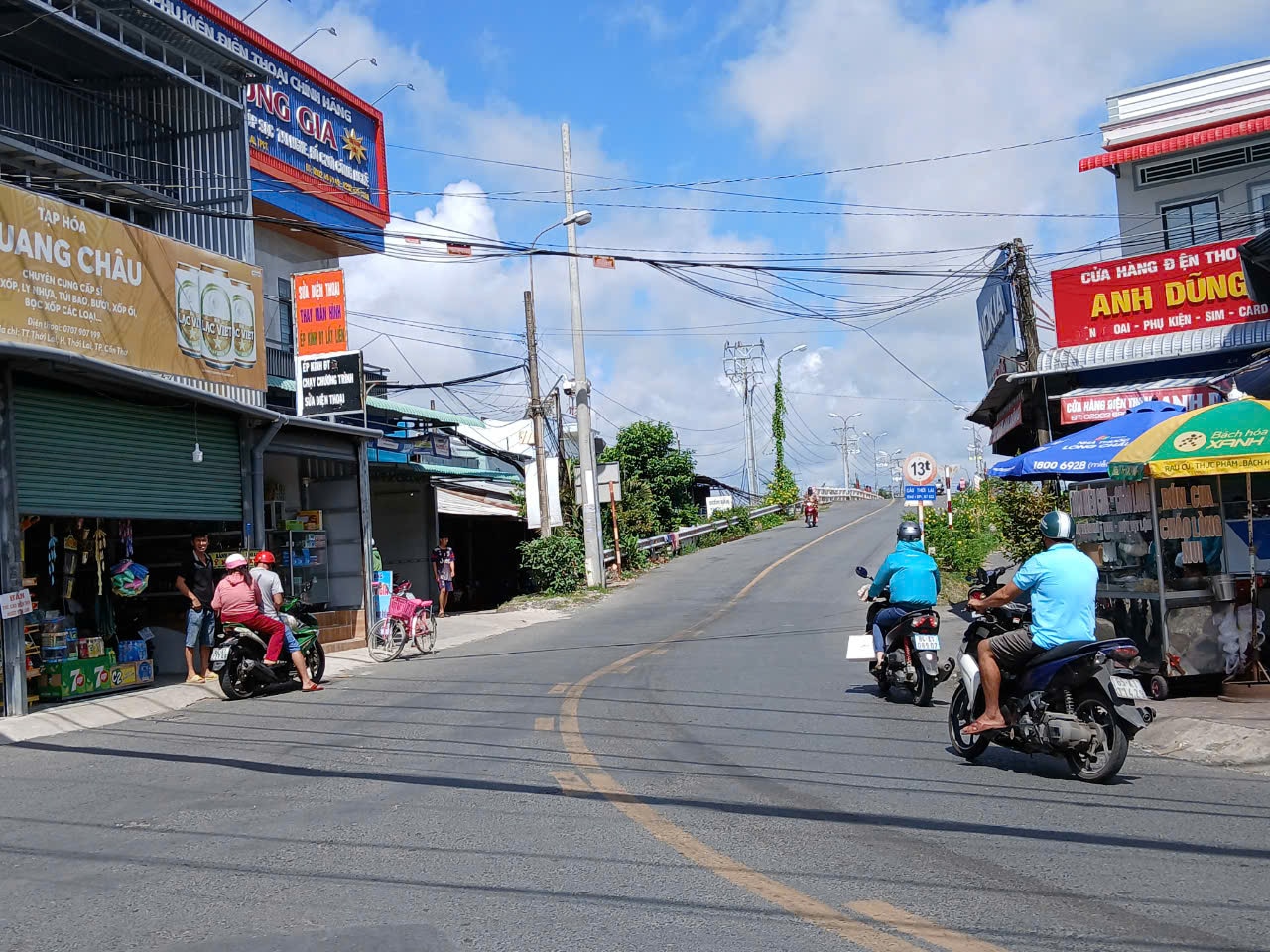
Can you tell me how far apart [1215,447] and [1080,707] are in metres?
4.25

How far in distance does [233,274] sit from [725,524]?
3301 centimetres

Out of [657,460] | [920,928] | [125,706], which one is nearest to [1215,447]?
[920,928]

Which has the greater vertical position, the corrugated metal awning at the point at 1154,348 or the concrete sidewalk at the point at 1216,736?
the corrugated metal awning at the point at 1154,348

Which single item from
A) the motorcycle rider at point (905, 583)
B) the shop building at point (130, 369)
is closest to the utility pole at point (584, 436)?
the shop building at point (130, 369)

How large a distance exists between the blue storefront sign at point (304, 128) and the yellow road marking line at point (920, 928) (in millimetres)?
22034

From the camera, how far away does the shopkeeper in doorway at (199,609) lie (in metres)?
15.2

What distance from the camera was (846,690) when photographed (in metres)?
12.6

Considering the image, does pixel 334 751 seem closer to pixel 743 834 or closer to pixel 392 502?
pixel 743 834

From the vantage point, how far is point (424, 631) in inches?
720

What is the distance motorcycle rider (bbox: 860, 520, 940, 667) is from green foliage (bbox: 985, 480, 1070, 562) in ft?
31.8

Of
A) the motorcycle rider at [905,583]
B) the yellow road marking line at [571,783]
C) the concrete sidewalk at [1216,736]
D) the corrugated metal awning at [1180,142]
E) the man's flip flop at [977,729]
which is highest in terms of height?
the corrugated metal awning at [1180,142]

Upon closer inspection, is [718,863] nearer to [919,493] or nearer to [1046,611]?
[1046,611]

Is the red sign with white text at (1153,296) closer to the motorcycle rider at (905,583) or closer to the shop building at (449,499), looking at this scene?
the motorcycle rider at (905,583)

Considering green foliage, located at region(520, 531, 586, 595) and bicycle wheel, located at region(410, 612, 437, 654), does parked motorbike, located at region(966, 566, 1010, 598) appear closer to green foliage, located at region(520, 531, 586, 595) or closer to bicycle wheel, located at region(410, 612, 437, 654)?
bicycle wheel, located at region(410, 612, 437, 654)
